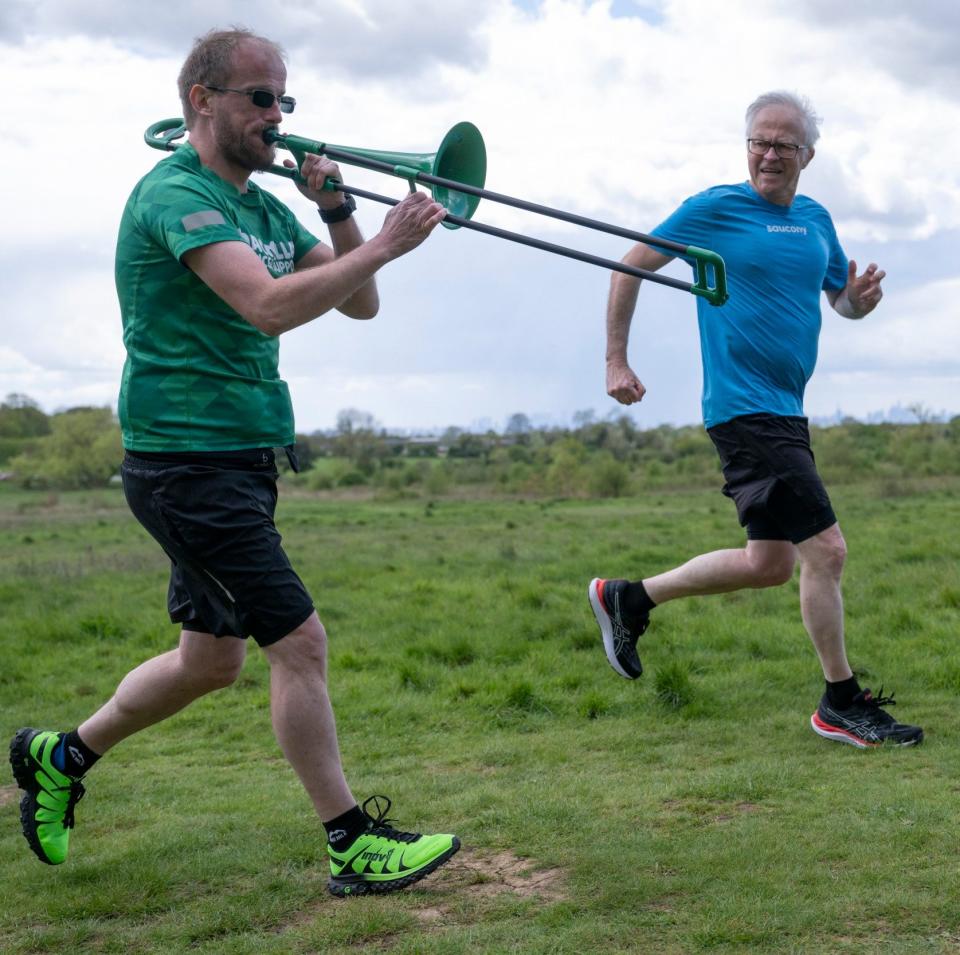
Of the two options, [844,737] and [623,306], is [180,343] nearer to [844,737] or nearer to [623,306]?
[623,306]

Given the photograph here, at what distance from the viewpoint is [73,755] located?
14.0 feet

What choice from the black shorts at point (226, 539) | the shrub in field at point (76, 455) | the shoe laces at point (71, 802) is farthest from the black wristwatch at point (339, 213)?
the shrub in field at point (76, 455)

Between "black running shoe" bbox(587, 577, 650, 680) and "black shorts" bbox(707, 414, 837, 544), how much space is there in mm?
1036

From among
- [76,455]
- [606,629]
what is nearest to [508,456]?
[76,455]

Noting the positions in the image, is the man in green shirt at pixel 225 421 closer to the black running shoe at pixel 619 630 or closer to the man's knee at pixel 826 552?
the man's knee at pixel 826 552

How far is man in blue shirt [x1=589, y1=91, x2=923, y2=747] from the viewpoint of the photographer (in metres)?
5.26

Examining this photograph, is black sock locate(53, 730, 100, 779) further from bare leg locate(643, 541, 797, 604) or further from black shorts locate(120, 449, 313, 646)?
bare leg locate(643, 541, 797, 604)

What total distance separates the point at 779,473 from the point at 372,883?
2.61 meters

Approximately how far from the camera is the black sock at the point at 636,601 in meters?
6.11

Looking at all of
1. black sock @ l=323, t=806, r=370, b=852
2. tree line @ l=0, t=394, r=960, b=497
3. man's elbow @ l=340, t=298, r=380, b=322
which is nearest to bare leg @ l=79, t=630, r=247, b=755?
black sock @ l=323, t=806, r=370, b=852

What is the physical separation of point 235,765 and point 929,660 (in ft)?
12.7

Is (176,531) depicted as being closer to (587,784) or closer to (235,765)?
(587,784)

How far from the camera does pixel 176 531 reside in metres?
3.74

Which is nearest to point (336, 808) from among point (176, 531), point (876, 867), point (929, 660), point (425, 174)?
point (176, 531)
